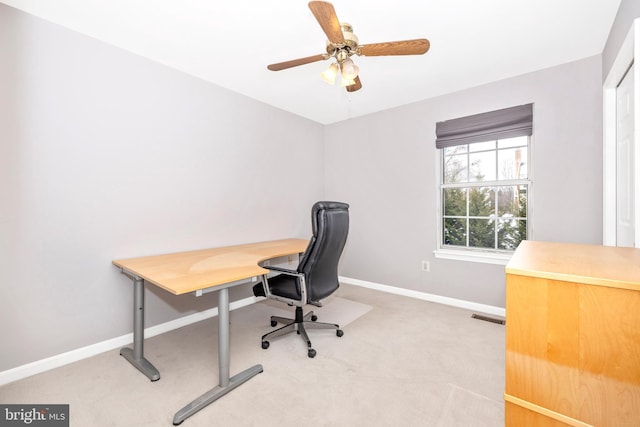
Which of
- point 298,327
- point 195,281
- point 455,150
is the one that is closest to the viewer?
point 195,281

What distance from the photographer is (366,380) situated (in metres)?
1.83

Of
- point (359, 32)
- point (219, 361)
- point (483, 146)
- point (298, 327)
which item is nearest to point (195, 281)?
point (219, 361)

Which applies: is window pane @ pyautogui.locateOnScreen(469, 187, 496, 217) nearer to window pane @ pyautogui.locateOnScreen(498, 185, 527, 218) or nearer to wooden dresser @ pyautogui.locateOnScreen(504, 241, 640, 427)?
window pane @ pyautogui.locateOnScreen(498, 185, 527, 218)

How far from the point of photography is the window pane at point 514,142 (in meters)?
2.80

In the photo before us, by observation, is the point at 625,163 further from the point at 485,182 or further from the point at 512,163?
the point at 485,182

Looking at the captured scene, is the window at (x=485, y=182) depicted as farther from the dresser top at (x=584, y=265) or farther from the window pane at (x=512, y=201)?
the dresser top at (x=584, y=265)

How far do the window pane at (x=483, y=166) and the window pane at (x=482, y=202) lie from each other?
123 millimetres

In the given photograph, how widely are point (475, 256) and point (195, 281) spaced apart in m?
2.76

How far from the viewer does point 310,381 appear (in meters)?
1.82

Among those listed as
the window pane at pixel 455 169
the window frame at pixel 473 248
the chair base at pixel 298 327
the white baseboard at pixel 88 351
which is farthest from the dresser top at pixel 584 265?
the white baseboard at pixel 88 351

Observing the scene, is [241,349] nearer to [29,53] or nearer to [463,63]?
[29,53]

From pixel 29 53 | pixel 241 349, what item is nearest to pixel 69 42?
pixel 29 53

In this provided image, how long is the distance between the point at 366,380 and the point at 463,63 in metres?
2.71

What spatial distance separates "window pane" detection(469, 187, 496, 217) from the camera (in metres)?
3.03
